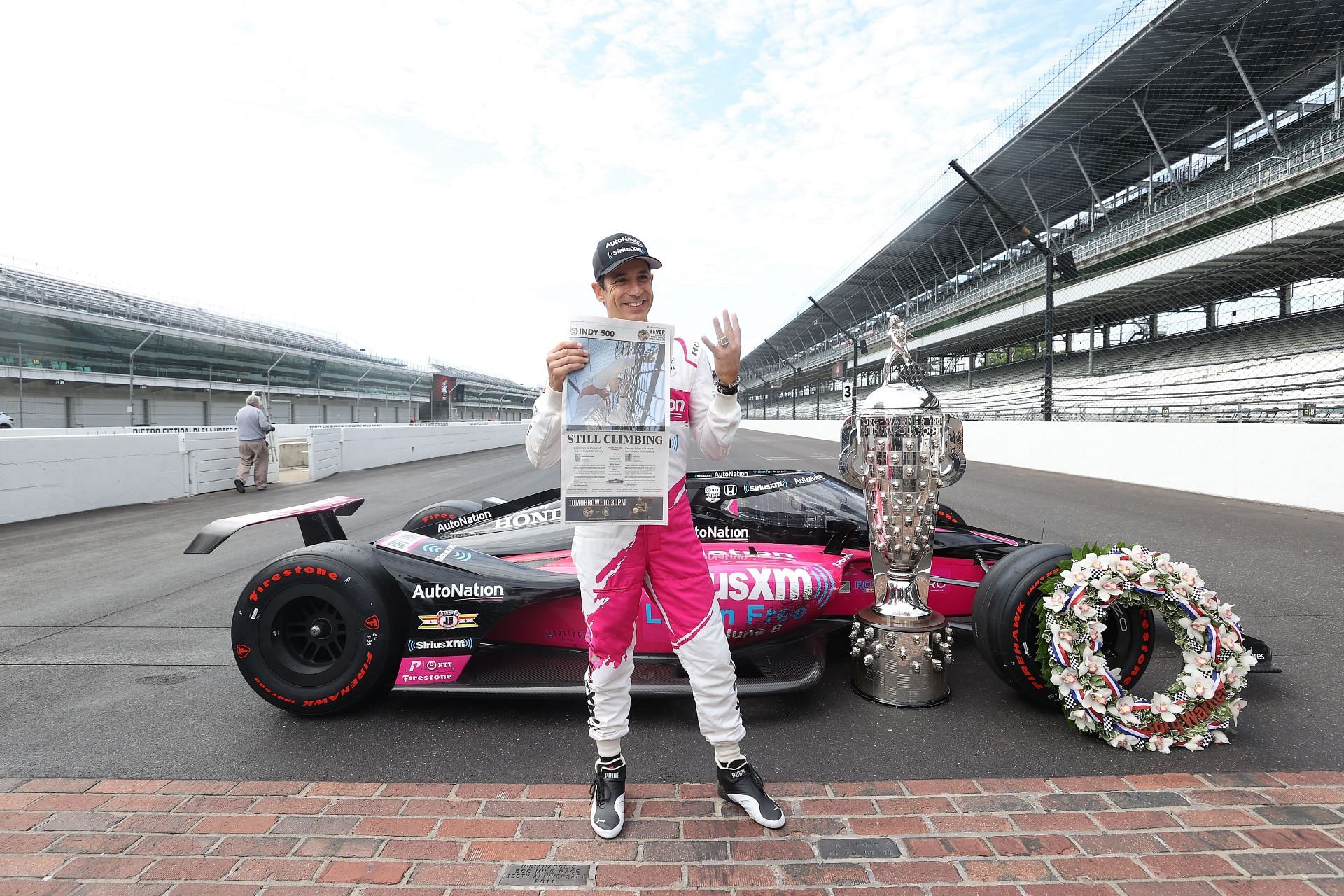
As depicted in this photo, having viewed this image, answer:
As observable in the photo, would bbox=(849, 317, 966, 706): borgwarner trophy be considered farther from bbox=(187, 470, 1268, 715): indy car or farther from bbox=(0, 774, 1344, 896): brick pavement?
bbox=(0, 774, 1344, 896): brick pavement

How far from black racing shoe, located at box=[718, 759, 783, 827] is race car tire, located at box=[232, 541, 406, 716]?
159 cm

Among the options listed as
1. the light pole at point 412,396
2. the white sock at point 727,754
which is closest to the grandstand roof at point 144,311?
the light pole at point 412,396

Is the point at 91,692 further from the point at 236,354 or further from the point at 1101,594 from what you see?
the point at 236,354

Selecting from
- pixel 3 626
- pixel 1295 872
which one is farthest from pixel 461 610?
pixel 3 626

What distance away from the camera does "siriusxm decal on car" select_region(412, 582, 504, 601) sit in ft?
9.26

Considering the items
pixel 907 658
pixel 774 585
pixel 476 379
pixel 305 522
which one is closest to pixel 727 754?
pixel 774 585

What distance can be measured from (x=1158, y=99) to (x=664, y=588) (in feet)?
96.1

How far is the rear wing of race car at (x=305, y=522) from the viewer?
9.50 ft

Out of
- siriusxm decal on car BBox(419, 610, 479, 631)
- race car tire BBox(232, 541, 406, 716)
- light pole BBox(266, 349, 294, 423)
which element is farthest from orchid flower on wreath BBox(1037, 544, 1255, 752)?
light pole BBox(266, 349, 294, 423)

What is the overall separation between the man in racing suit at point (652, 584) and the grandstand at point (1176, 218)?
12346 millimetres

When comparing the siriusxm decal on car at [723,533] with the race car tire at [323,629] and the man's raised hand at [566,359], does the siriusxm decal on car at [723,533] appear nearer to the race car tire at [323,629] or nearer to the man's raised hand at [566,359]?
the race car tire at [323,629]

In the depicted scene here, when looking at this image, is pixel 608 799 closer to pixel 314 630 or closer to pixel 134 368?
pixel 314 630

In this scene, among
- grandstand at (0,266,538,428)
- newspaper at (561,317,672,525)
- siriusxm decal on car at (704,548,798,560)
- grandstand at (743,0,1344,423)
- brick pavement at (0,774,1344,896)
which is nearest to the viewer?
brick pavement at (0,774,1344,896)

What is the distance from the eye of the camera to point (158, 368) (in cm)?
3659
